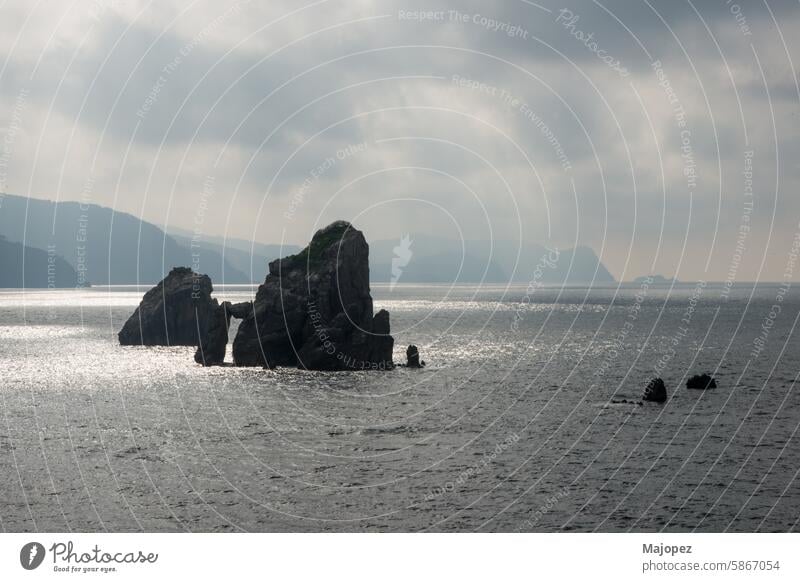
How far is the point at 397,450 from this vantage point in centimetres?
5053

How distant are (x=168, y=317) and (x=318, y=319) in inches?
2310

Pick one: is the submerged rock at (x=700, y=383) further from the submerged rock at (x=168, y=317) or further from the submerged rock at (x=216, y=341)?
the submerged rock at (x=168, y=317)

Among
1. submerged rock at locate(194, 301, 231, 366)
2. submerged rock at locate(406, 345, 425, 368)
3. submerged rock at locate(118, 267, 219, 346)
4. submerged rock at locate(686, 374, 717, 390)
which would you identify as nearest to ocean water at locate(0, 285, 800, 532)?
submerged rock at locate(686, 374, 717, 390)

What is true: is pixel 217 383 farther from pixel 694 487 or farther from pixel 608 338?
pixel 608 338

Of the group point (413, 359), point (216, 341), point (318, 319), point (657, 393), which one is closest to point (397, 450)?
point (657, 393)

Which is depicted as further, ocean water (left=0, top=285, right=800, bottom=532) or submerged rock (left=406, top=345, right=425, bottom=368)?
submerged rock (left=406, top=345, right=425, bottom=368)

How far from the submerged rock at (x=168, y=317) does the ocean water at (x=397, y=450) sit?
1399 inches

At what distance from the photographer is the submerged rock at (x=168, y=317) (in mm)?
136750

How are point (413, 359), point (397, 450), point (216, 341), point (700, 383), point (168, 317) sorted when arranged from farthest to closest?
point (168, 317) < point (216, 341) < point (413, 359) < point (700, 383) < point (397, 450)

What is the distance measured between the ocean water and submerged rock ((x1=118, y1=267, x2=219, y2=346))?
35.5 m

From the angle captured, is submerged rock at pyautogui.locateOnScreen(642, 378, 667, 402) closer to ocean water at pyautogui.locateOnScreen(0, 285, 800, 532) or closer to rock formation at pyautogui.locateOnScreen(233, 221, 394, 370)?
ocean water at pyautogui.locateOnScreen(0, 285, 800, 532)

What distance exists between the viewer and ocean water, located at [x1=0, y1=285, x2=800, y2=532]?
116 ft

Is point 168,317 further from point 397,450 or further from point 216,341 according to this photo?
point 397,450

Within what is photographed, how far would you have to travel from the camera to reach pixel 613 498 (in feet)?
126
